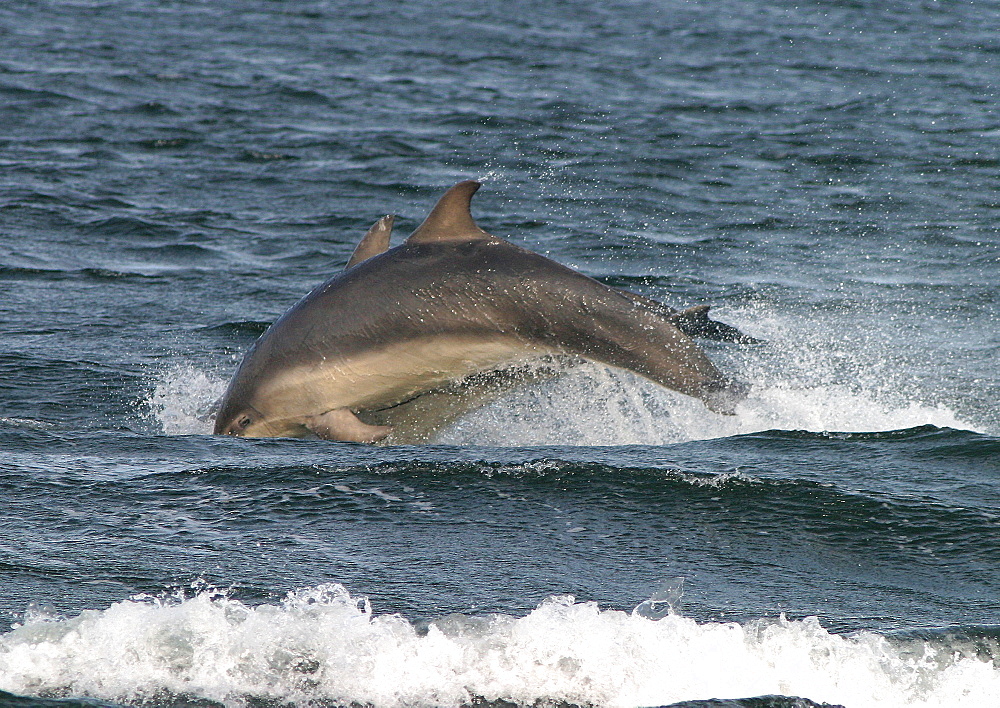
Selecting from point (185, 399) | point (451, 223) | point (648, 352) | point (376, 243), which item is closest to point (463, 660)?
point (648, 352)

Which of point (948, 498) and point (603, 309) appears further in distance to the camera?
point (603, 309)

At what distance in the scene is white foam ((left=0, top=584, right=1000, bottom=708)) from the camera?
516cm

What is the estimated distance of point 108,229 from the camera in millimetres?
16750

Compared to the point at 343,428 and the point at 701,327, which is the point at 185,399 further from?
the point at 701,327

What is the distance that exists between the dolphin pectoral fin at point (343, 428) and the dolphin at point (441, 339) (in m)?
0.01

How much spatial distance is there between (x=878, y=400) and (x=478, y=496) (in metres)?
4.23

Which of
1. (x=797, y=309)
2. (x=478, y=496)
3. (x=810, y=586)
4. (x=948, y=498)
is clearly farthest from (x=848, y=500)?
(x=797, y=309)

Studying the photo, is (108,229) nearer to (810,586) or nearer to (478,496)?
(478,496)

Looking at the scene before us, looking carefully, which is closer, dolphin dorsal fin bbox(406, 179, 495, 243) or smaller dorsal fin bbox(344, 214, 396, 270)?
dolphin dorsal fin bbox(406, 179, 495, 243)

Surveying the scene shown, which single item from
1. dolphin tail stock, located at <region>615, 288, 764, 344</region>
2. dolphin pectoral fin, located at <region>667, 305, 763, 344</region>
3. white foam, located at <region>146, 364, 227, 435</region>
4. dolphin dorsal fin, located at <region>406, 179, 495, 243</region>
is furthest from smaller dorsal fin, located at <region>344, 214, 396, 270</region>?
dolphin pectoral fin, located at <region>667, 305, 763, 344</region>

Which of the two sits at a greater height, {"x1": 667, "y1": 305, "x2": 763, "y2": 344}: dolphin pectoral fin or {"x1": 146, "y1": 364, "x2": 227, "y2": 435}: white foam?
{"x1": 667, "y1": 305, "x2": 763, "y2": 344}: dolphin pectoral fin

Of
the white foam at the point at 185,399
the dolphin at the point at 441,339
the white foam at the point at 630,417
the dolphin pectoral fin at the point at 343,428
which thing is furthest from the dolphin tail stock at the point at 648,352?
the white foam at the point at 185,399

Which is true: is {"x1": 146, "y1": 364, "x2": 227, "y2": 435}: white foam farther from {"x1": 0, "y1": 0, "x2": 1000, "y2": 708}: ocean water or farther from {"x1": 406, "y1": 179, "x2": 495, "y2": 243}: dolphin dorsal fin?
{"x1": 406, "y1": 179, "x2": 495, "y2": 243}: dolphin dorsal fin

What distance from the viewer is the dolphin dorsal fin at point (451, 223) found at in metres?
9.00
